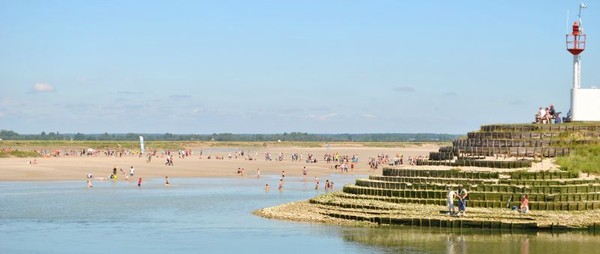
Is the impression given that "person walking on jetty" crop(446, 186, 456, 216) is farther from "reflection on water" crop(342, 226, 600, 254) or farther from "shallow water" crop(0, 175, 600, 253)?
"shallow water" crop(0, 175, 600, 253)

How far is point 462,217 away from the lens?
38.3 m

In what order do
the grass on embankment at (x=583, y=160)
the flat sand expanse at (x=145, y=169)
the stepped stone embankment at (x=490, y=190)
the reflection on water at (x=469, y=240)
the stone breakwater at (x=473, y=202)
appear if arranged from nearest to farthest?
the reflection on water at (x=469, y=240)
the stone breakwater at (x=473, y=202)
the stepped stone embankment at (x=490, y=190)
the grass on embankment at (x=583, y=160)
the flat sand expanse at (x=145, y=169)

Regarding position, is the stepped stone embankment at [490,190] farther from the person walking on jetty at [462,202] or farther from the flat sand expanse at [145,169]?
the flat sand expanse at [145,169]

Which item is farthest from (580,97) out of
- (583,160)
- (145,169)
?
(145,169)

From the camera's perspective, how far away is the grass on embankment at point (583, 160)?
4203cm

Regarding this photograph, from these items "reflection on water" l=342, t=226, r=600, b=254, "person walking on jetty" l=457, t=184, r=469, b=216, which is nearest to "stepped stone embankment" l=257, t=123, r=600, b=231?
"person walking on jetty" l=457, t=184, r=469, b=216

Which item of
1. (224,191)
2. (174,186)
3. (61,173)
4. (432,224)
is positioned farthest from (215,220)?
(61,173)

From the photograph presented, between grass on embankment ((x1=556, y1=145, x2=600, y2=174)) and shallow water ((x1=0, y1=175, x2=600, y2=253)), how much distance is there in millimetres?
6608

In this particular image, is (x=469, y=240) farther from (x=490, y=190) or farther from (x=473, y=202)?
(x=490, y=190)

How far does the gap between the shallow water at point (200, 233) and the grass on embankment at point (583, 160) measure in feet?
21.7

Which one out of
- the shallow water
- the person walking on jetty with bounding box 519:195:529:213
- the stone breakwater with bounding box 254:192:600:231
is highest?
the person walking on jetty with bounding box 519:195:529:213

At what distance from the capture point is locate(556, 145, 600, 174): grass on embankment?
1655 inches

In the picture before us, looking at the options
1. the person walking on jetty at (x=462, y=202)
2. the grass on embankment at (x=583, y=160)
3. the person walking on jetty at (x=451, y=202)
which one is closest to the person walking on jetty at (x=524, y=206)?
the person walking on jetty at (x=462, y=202)

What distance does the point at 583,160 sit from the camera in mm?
42969
